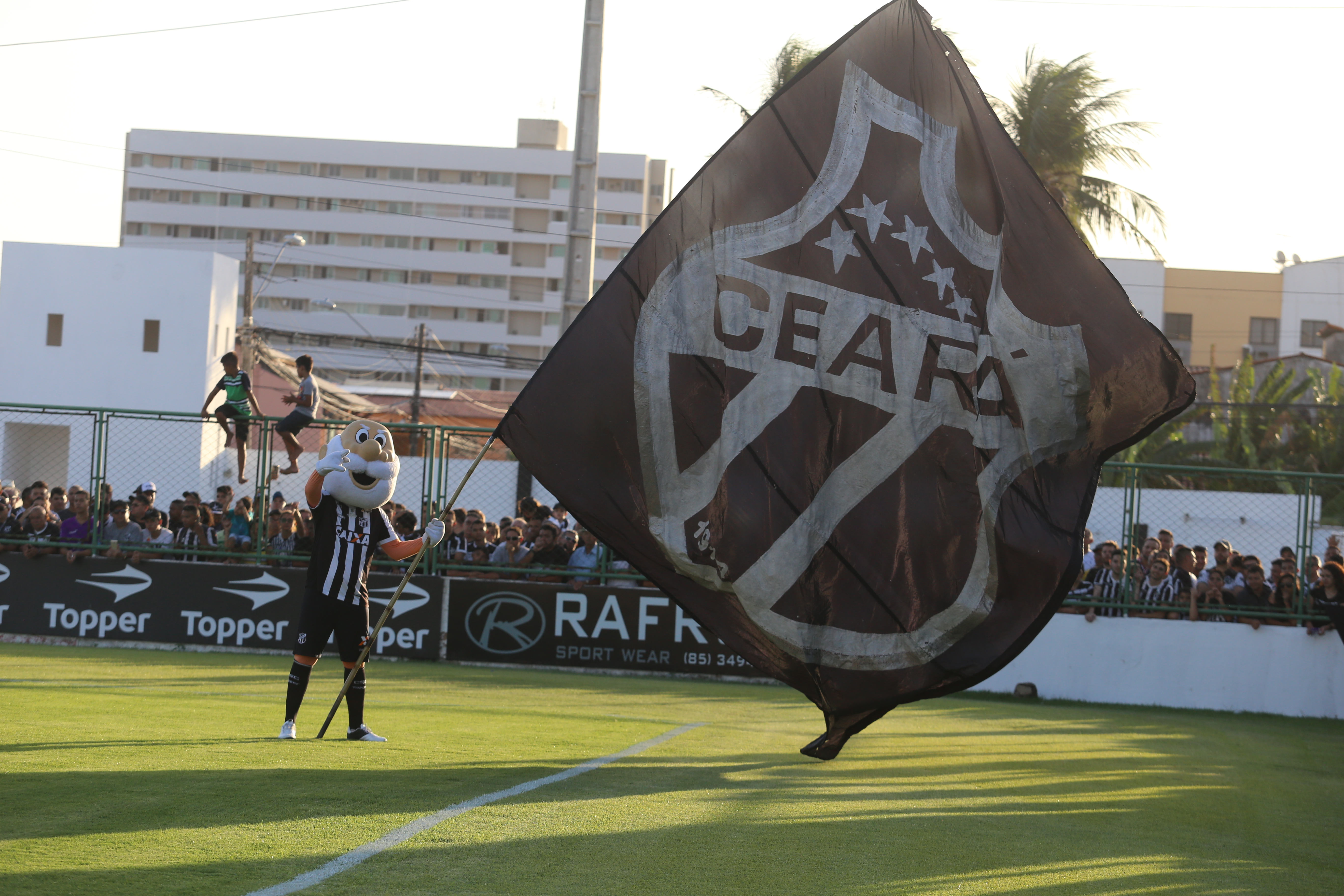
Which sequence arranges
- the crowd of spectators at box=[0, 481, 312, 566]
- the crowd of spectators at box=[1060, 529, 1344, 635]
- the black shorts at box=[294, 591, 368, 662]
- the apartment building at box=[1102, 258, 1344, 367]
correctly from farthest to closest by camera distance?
the apartment building at box=[1102, 258, 1344, 367] < the crowd of spectators at box=[0, 481, 312, 566] < the crowd of spectators at box=[1060, 529, 1344, 635] < the black shorts at box=[294, 591, 368, 662]

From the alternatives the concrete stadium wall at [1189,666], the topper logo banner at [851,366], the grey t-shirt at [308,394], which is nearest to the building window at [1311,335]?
the concrete stadium wall at [1189,666]

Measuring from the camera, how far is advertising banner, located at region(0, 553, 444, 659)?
53.5 ft

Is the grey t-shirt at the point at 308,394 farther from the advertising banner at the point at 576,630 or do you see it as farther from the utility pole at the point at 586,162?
the utility pole at the point at 586,162

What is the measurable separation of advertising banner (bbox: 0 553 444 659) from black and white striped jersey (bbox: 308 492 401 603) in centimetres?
761

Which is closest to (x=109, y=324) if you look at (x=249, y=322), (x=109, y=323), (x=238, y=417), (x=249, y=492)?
(x=109, y=323)

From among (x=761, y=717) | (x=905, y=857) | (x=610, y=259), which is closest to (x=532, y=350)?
(x=610, y=259)

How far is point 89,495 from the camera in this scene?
Answer: 16.7 meters

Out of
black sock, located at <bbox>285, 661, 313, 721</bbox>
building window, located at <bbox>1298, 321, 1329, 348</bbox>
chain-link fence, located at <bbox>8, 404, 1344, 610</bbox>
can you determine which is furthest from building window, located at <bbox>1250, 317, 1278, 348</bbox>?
black sock, located at <bbox>285, 661, 313, 721</bbox>

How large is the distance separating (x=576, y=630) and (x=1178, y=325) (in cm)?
6536

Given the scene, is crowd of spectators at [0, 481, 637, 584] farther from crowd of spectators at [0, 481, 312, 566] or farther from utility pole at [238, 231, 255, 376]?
utility pole at [238, 231, 255, 376]

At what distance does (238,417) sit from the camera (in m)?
15.6

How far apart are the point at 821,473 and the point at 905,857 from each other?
199cm

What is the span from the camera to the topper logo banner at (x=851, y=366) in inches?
265

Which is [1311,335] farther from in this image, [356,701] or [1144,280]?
[356,701]
